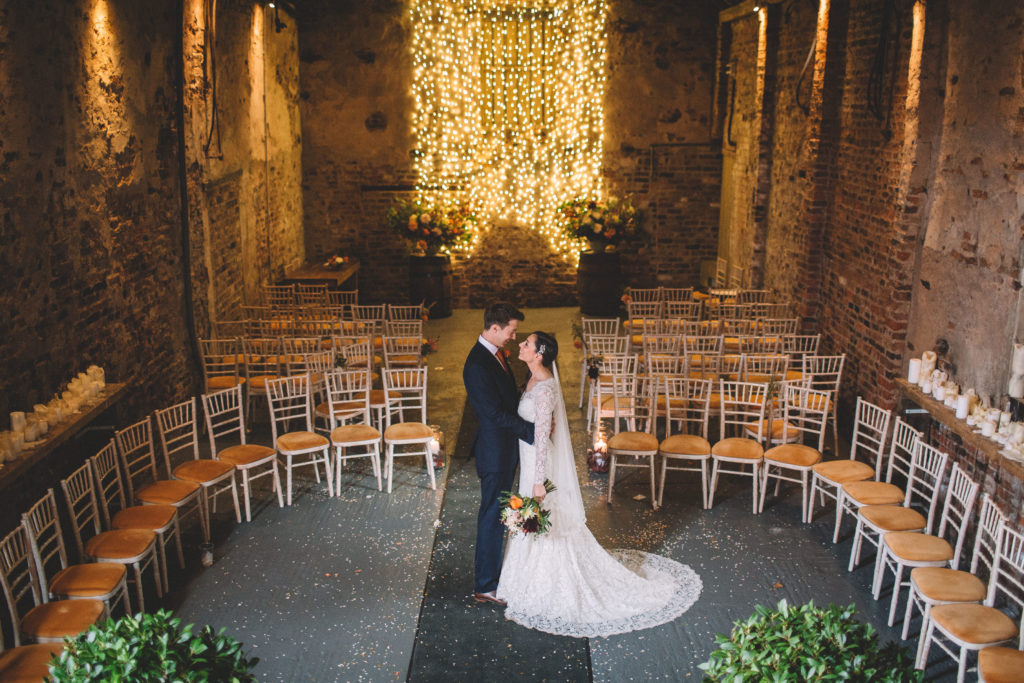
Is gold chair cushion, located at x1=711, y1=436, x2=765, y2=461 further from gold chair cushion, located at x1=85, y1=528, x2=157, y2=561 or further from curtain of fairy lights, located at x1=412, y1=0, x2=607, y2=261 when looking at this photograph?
curtain of fairy lights, located at x1=412, y1=0, x2=607, y2=261

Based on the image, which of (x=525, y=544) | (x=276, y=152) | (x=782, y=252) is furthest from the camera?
(x=276, y=152)

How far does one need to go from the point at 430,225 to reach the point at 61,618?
348 inches

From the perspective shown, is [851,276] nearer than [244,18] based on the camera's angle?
Yes

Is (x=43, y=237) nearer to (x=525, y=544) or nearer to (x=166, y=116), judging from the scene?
(x=166, y=116)

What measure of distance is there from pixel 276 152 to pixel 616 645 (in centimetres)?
907

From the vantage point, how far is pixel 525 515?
15.3 feet

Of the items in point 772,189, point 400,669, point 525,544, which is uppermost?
point 772,189

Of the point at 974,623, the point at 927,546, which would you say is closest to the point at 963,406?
the point at 927,546

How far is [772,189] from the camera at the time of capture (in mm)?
10773

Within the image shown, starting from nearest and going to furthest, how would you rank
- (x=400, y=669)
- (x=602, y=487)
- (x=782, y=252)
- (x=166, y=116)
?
(x=400, y=669)
(x=602, y=487)
(x=166, y=116)
(x=782, y=252)

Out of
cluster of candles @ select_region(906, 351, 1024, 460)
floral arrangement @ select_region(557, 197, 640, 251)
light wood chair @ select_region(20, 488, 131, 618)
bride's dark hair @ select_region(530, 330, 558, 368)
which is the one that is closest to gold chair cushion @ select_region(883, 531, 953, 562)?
cluster of candles @ select_region(906, 351, 1024, 460)

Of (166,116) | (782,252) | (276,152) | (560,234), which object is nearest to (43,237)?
(166,116)

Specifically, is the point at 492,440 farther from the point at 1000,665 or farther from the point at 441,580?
the point at 1000,665

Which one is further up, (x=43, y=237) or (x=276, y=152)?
(x=276, y=152)
